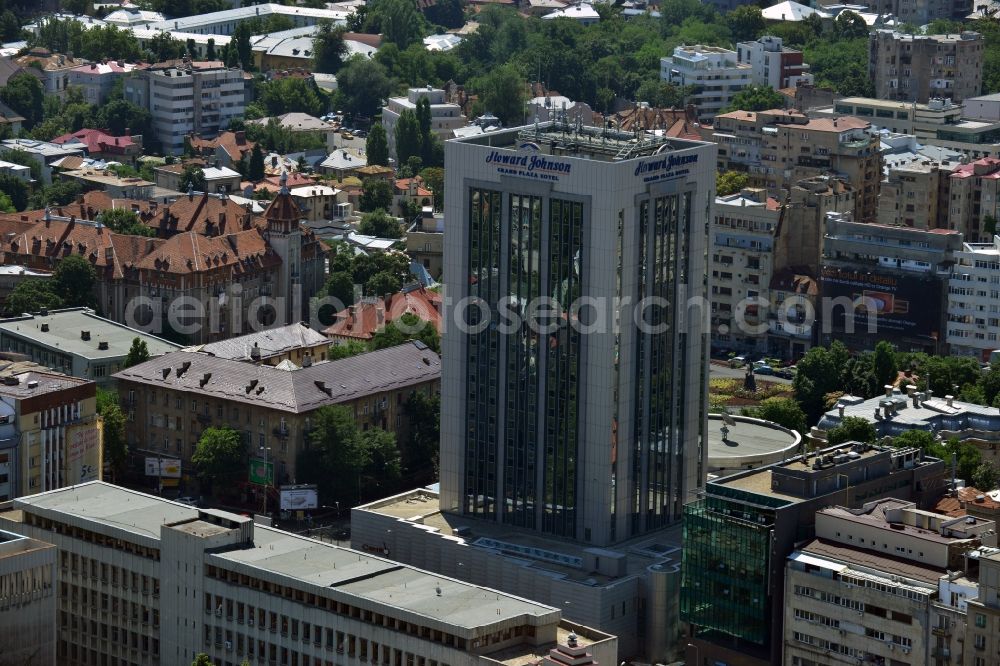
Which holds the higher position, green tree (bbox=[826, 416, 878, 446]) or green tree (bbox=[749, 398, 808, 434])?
green tree (bbox=[826, 416, 878, 446])

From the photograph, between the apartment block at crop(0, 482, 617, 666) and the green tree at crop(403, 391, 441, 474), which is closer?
the apartment block at crop(0, 482, 617, 666)

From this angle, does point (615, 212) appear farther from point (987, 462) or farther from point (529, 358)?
point (987, 462)

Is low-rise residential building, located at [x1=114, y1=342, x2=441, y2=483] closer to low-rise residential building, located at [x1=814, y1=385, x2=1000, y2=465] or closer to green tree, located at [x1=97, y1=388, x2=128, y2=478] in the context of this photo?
green tree, located at [x1=97, y1=388, x2=128, y2=478]

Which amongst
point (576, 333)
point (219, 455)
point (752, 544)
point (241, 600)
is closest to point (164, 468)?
point (219, 455)

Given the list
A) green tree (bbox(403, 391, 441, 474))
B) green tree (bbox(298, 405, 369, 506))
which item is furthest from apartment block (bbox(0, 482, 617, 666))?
green tree (bbox(403, 391, 441, 474))

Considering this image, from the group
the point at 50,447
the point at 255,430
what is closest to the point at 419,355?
the point at 255,430

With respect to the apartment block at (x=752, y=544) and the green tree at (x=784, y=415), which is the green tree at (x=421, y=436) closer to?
the green tree at (x=784, y=415)
